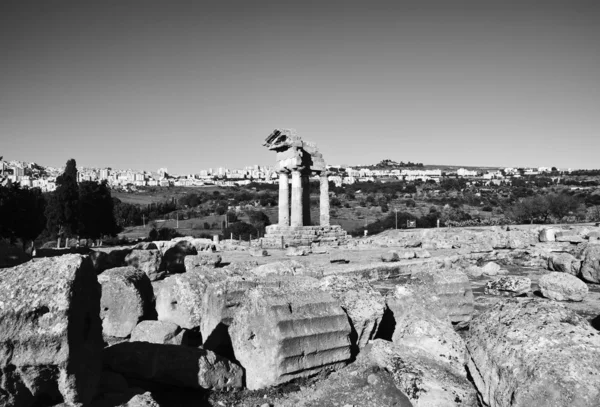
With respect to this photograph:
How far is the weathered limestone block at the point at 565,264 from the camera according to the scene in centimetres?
1152

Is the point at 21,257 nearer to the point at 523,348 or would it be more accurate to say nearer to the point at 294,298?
the point at 294,298

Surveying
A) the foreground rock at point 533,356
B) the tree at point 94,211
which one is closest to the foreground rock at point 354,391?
the foreground rock at point 533,356

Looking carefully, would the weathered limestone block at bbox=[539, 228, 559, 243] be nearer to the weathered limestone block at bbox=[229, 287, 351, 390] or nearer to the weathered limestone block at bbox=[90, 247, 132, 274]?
the weathered limestone block at bbox=[229, 287, 351, 390]

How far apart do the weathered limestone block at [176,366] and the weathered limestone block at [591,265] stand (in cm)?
1004

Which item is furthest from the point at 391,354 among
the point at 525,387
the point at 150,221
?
the point at 150,221

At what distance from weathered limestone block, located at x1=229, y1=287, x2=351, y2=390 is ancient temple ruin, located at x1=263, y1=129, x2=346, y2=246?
17.8m

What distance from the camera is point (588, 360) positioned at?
11.3 feet

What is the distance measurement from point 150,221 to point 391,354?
222ft

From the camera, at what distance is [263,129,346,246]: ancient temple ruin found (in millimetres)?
23984

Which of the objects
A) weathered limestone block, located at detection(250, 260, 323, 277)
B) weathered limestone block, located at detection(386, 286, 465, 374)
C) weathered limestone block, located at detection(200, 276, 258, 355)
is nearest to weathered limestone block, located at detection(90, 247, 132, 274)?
weathered limestone block, located at detection(250, 260, 323, 277)

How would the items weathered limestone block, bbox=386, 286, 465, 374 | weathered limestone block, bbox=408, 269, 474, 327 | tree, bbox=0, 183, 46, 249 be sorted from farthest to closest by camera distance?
tree, bbox=0, 183, 46, 249, weathered limestone block, bbox=408, 269, 474, 327, weathered limestone block, bbox=386, 286, 465, 374

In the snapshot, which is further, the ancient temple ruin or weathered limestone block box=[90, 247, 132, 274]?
the ancient temple ruin

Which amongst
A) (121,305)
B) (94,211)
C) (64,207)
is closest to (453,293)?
(121,305)

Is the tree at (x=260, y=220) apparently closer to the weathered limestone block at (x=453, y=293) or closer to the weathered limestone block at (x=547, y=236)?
the weathered limestone block at (x=547, y=236)
